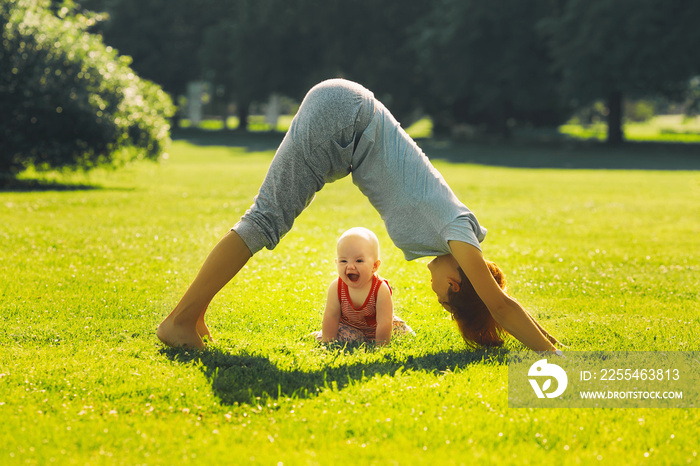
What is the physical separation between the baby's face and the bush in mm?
13943

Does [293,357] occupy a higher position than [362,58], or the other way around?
[362,58]

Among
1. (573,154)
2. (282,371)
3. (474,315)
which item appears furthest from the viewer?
(573,154)

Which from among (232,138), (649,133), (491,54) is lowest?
(232,138)

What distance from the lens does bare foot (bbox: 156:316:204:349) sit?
4352 millimetres

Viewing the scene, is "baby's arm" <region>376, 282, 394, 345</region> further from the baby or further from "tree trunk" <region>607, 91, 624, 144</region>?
"tree trunk" <region>607, 91, 624, 144</region>

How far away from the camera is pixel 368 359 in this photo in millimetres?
4336

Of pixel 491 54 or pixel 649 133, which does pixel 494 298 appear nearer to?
pixel 491 54

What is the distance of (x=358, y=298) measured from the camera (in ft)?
15.8

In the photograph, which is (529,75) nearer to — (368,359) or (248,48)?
(248,48)

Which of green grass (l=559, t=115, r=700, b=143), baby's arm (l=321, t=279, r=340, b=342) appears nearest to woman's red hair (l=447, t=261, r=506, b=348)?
baby's arm (l=321, t=279, r=340, b=342)

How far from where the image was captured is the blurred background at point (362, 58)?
56.1 feet

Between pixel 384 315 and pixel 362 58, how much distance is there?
45.8m

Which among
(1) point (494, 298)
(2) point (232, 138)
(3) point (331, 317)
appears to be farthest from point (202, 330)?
(2) point (232, 138)

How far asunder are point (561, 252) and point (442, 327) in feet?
14.1
